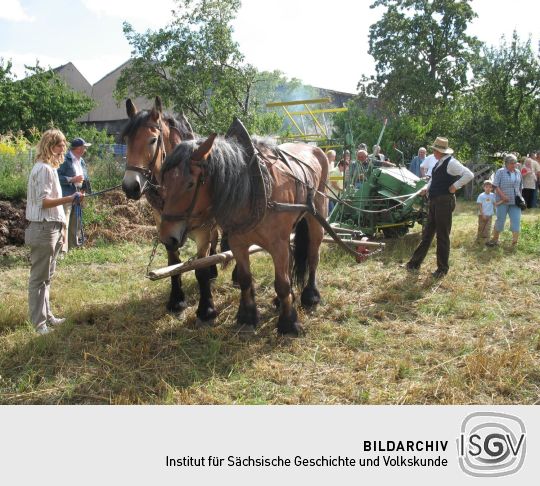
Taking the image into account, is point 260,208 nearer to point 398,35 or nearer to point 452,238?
point 452,238

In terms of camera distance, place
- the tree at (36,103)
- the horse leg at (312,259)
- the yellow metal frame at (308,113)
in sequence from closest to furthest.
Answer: the horse leg at (312,259) → the yellow metal frame at (308,113) → the tree at (36,103)

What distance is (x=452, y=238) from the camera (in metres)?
8.06

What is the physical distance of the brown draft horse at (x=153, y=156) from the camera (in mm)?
3746

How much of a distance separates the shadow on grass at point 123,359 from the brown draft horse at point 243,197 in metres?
0.50

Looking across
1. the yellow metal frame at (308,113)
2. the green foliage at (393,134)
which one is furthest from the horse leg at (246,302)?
the green foliage at (393,134)

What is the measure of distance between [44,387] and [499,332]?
12.2 feet

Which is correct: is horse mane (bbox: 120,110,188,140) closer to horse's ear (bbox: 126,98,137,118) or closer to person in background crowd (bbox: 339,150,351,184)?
horse's ear (bbox: 126,98,137,118)

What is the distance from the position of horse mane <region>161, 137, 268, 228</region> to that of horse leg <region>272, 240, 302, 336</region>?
1.76 ft

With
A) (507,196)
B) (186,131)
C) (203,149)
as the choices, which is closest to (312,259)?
(186,131)

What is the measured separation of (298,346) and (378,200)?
4.03m

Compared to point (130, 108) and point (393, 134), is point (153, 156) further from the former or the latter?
point (393, 134)

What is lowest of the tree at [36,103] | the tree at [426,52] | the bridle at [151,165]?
the bridle at [151,165]

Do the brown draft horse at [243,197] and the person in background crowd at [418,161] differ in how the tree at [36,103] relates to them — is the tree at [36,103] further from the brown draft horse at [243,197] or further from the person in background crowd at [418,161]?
the brown draft horse at [243,197]
